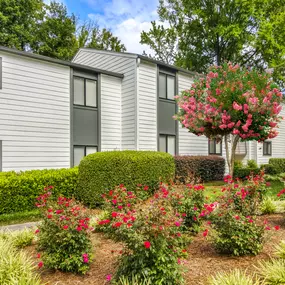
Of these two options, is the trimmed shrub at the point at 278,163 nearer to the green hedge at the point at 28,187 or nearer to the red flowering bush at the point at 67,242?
the green hedge at the point at 28,187

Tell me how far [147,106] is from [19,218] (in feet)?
25.3

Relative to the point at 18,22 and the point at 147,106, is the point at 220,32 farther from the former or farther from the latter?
the point at 18,22

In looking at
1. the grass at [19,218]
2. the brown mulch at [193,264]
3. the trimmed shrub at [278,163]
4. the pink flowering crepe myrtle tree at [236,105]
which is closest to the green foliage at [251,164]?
the trimmed shrub at [278,163]

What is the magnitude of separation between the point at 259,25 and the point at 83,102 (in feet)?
54.6

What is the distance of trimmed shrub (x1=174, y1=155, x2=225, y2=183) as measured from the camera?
13.2 metres

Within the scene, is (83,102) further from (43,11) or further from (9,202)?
(43,11)

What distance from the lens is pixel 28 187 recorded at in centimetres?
834

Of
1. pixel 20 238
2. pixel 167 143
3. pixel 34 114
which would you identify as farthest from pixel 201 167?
pixel 20 238

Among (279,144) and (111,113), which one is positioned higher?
(111,113)

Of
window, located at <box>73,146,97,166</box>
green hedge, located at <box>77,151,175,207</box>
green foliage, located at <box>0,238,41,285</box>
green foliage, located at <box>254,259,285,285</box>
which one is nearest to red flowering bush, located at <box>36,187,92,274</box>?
green foliage, located at <box>0,238,41,285</box>

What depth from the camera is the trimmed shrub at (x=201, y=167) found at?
1325 centimetres

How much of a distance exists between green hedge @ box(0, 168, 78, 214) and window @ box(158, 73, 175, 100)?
22.9 ft

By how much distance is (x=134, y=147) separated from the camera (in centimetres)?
1288

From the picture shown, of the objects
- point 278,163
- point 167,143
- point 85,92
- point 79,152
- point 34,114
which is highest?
point 85,92
